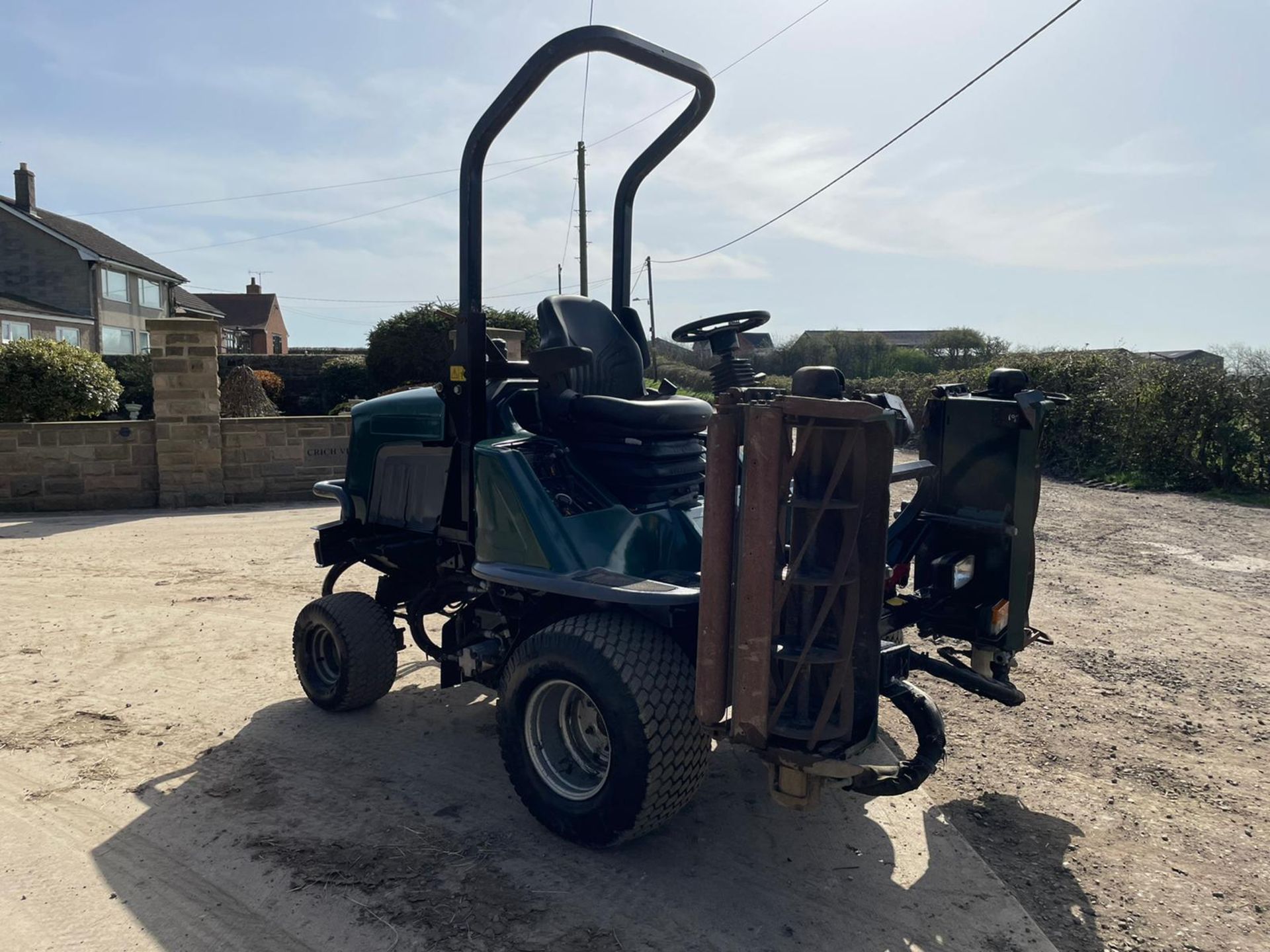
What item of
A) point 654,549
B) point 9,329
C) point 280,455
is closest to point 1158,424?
point 654,549

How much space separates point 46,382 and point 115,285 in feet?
91.4

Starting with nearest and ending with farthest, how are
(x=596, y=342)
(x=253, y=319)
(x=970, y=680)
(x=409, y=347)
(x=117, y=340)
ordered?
(x=970, y=680), (x=596, y=342), (x=409, y=347), (x=117, y=340), (x=253, y=319)

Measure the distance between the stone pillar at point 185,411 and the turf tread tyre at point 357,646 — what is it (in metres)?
7.78

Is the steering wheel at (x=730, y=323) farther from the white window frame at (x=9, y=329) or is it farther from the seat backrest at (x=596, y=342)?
the white window frame at (x=9, y=329)

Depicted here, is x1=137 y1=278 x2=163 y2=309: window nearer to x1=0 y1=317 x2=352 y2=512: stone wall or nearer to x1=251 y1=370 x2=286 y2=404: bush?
x1=251 y1=370 x2=286 y2=404: bush

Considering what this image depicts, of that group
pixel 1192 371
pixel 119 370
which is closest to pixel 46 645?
pixel 1192 371

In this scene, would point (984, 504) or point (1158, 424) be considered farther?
point (1158, 424)

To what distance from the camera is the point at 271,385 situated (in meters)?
23.5

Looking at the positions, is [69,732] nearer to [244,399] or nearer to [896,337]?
[244,399]

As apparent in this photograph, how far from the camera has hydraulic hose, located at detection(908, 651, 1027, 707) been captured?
11.4 ft

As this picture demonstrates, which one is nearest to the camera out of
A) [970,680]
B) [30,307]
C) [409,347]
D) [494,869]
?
[494,869]

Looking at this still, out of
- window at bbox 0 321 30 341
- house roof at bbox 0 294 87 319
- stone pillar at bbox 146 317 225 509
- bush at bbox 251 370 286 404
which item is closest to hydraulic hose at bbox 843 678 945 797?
stone pillar at bbox 146 317 225 509

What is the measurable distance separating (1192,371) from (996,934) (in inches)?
481

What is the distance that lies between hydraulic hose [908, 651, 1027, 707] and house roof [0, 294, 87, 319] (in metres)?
33.5
